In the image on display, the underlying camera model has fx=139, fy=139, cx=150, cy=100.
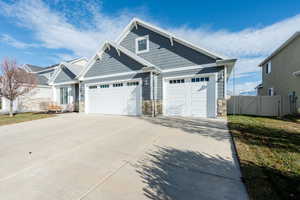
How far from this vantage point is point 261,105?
10.6 metres

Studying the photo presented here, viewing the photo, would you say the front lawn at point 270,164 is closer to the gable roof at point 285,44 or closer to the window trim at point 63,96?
the gable roof at point 285,44

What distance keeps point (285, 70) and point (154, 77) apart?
11925 millimetres

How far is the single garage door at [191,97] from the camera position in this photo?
28.0 ft

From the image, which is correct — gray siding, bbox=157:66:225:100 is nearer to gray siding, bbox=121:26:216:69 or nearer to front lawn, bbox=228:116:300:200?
gray siding, bbox=121:26:216:69

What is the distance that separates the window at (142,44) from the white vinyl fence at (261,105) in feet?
26.1

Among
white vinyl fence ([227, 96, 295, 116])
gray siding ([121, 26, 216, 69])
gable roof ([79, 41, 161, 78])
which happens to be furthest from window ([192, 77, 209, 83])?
white vinyl fence ([227, 96, 295, 116])

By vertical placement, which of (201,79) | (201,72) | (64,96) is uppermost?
(201,72)

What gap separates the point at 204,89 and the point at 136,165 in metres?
7.06

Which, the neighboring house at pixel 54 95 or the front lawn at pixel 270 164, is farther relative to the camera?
the neighboring house at pixel 54 95

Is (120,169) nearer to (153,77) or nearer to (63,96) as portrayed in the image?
(153,77)

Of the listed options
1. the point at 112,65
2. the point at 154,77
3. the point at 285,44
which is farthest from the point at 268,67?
the point at 112,65

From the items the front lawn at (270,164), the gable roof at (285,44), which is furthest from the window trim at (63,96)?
the gable roof at (285,44)

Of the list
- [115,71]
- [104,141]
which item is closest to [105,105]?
[115,71]

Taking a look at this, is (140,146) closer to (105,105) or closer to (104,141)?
(104,141)
